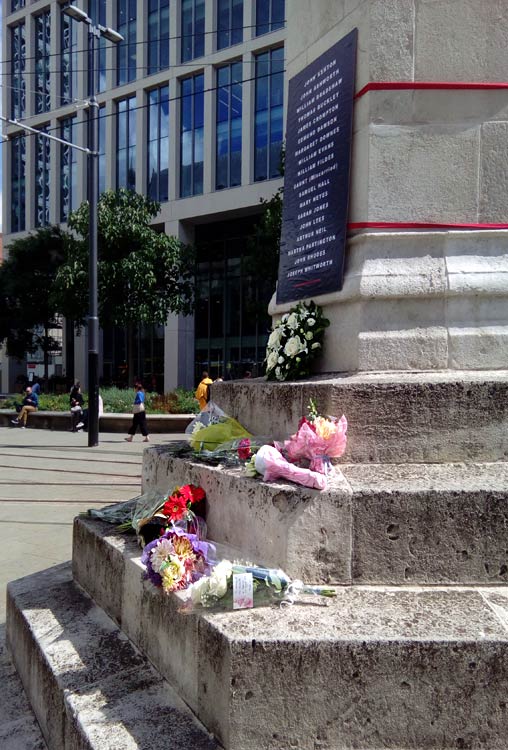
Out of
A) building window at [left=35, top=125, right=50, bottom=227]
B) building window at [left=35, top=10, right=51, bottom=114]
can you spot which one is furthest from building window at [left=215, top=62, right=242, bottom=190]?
building window at [left=35, top=125, right=50, bottom=227]

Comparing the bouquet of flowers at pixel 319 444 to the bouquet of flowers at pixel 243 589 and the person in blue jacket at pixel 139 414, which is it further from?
the person in blue jacket at pixel 139 414

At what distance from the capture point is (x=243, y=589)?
2455 mm

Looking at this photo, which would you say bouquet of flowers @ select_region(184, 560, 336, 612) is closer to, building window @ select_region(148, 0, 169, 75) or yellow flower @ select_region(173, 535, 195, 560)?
yellow flower @ select_region(173, 535, 195, 560)

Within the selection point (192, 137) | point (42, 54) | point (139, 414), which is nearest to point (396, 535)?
point (139, 414)

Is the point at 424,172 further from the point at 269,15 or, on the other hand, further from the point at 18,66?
the point at 18,66

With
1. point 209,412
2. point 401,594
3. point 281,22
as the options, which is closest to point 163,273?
point 281,22

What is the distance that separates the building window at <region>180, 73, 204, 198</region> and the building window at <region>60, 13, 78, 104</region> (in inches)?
311

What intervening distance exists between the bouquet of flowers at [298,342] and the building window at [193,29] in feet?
101

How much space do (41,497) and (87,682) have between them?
640cm

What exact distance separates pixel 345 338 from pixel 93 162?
42.6ft

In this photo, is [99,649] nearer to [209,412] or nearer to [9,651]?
[9,651]

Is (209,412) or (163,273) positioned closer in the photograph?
(209,412)

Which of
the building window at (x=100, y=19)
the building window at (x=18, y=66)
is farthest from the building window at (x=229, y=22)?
the building window at (x=18, y=66)

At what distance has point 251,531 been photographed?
2.87 m
